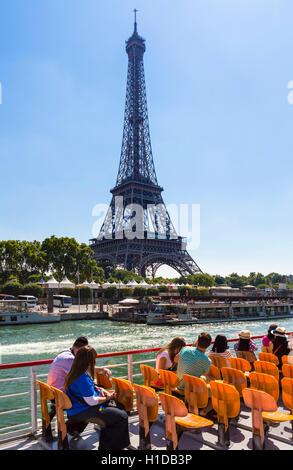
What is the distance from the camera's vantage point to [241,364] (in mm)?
6098

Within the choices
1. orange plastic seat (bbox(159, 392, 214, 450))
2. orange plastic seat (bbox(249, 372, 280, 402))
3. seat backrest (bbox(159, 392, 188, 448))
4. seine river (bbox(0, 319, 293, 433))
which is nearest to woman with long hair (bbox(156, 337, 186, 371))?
orange plastic seat (bbox(249, 372, 280, 402))

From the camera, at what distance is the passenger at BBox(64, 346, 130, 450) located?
153 inches

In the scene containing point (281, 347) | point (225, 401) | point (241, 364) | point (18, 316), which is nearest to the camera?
point (225, 401)

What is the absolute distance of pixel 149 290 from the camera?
205 feet

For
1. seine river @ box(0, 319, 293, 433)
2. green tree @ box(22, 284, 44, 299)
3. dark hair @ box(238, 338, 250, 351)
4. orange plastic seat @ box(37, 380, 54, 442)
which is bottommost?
seine river @ box(0, 319, 293, 433)

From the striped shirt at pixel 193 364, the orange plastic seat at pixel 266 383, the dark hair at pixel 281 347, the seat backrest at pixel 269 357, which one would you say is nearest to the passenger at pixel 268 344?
the dark hair at pixel 281 347

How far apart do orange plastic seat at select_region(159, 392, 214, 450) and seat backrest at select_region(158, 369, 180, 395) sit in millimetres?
884

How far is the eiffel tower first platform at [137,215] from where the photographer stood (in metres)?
77.9

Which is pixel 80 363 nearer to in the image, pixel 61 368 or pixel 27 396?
pixel 61 368

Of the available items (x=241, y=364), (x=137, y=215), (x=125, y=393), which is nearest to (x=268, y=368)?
(x=241, y=364)

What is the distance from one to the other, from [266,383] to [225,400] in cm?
95

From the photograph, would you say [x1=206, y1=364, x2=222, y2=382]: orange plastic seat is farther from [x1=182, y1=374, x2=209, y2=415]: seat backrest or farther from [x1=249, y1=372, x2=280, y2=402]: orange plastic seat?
[x1=182, y1=374, x2=209, y2=415]: seat backrest

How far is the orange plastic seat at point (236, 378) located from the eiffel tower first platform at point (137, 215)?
6967 centimetres
